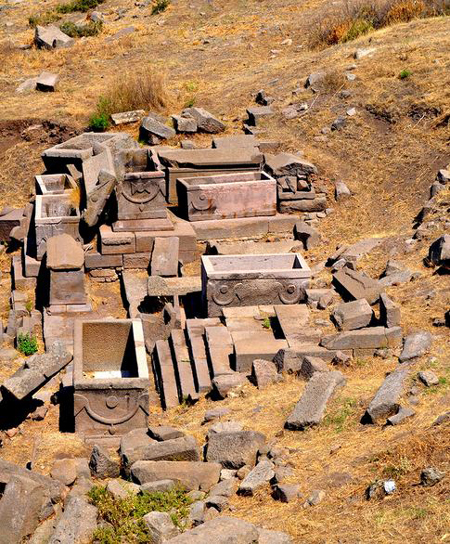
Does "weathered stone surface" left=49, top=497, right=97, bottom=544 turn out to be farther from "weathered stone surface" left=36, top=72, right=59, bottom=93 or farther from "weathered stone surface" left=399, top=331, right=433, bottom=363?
"weathered stone surface" left=36, top=72, right=59, bottom=93

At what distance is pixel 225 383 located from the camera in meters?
11.3

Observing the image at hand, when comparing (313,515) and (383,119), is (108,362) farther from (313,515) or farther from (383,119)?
(383,119)

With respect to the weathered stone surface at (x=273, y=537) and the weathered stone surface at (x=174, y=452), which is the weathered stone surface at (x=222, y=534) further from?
the weathered stone surface at (x=174, y=452)

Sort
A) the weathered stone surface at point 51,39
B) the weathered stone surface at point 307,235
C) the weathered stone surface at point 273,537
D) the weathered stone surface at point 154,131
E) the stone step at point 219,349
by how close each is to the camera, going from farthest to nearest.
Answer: the weathered stone surface at point 51,39, the weathered stone surface at point 154,131, the weathered stone surface at point 307,235, the stone step at point 219,349, the weathered stone surface at point 273,537

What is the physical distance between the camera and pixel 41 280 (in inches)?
602

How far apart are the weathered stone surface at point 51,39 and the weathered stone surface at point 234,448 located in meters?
19.6

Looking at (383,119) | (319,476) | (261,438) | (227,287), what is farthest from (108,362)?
(383,119)

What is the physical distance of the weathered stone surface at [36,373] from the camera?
10617 mm

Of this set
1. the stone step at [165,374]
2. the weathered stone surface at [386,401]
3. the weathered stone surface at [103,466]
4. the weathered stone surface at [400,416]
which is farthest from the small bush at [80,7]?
the weathered stone surface at [400,416]

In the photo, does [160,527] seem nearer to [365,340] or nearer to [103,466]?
[103,466]

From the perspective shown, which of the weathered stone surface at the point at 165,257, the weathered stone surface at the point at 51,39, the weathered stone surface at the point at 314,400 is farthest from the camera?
the weathered stone surface at the point at 51,39

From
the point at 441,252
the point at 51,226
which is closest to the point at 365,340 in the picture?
the point at 441,252

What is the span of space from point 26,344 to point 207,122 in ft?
25.2

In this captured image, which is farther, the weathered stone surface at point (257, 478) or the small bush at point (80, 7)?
the small bush at point (80, 7)
